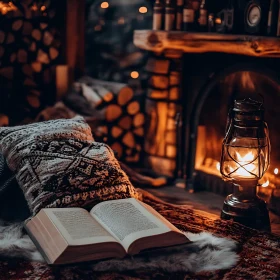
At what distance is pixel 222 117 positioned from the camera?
348 cm

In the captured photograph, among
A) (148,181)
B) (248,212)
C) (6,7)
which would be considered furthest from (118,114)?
(248,212)

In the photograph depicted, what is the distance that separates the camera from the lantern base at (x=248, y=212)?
2.60m

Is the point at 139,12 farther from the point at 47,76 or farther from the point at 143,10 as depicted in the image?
the point at 47,76

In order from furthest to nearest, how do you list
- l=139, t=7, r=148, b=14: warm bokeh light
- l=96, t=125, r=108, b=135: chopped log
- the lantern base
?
l=139, t=7, r=148, b=14: warm bokeh light < l=96, t=125, r=108, b=135: chopped log < the lantern base

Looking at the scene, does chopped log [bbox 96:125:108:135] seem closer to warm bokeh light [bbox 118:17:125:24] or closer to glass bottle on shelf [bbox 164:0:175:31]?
glass bottle on shelf [bbox 164:0:175:31]

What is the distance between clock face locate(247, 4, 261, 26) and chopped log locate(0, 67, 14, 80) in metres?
1.59

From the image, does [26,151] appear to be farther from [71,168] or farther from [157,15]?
[157,15]

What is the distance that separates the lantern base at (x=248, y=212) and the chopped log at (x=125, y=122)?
4.70 ft

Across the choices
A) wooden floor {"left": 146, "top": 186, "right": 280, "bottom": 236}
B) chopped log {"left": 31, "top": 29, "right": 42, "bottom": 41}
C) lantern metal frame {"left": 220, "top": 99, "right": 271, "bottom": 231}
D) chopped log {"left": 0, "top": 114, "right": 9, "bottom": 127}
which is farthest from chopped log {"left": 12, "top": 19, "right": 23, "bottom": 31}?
lantern metal frame {"left": 220, "top": 99, "right": 271, "bottom": 231}

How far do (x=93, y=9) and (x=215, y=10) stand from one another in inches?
52.8

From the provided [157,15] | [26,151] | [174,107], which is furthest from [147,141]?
[26,151]

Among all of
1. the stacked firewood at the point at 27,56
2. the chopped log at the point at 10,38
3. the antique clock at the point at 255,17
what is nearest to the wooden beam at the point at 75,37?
the stacked firewood at the point at 27,56

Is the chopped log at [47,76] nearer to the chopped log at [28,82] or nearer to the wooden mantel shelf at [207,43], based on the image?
the chopped log at [28,82]

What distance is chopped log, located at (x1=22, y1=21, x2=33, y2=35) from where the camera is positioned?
3.83 metres
